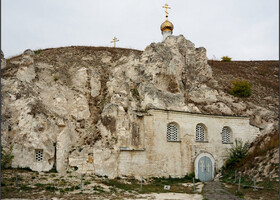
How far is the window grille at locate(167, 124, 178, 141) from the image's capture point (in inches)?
933

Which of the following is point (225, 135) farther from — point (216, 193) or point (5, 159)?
point (5, 159)

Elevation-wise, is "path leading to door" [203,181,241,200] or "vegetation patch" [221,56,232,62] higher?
"vegetation patch" [221,56,232,62]

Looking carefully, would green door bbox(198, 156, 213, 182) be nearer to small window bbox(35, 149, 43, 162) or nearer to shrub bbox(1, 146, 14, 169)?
small window bbox(35, 149, 43, 162)

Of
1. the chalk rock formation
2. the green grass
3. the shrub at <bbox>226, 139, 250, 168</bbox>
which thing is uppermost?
the chalk rock formation

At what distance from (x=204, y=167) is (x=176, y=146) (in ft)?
9.95

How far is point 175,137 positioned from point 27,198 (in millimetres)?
13510

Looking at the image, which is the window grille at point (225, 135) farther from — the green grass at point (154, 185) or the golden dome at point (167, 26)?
the golden dome at point (167, 26)

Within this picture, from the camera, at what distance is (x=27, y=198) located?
13.7 m

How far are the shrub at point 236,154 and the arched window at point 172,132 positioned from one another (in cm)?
540

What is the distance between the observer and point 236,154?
24.6 meters

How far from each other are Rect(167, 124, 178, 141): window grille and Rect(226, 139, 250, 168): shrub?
5486mm

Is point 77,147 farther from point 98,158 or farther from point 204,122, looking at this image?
point 204,122

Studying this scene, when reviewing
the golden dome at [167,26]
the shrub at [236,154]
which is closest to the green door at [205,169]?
the shrub at [236,154]

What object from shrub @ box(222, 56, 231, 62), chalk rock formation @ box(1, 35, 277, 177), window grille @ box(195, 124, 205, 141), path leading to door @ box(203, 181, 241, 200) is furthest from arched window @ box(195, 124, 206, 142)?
shrub @ box(222, 56, 231, 62)
